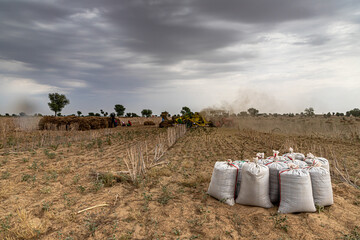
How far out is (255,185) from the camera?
355 cm

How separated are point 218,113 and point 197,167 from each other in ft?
82.8

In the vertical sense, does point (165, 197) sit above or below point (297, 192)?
below

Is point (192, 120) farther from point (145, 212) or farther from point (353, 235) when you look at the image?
point (353, 235)

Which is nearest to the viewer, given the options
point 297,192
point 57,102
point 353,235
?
point 353,235

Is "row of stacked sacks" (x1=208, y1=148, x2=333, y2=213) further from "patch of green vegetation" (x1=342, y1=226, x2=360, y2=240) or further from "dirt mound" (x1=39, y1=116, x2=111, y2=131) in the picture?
"dirt mound" (x1=39, y1=116, x2=111, y2=131)

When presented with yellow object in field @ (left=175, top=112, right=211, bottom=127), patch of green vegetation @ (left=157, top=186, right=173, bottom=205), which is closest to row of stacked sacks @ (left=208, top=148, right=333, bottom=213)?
patch of green vegetation @ (left=157, top=186, right=173, bottom=205)

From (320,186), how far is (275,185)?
2.21ft

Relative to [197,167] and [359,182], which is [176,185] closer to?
[197,167]

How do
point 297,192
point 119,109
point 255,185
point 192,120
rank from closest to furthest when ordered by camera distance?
point 297,192, point 255,185, point 192,120, point 119,109

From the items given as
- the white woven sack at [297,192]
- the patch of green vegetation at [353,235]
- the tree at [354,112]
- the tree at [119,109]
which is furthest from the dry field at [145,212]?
the tree at [119,109]

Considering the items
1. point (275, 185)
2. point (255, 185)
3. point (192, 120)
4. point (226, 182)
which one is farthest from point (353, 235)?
point (192, 120)

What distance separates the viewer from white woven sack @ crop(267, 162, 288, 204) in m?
3.74

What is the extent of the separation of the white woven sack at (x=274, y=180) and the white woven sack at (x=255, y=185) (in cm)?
16

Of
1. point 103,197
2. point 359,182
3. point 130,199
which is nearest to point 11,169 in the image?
point 103,197
